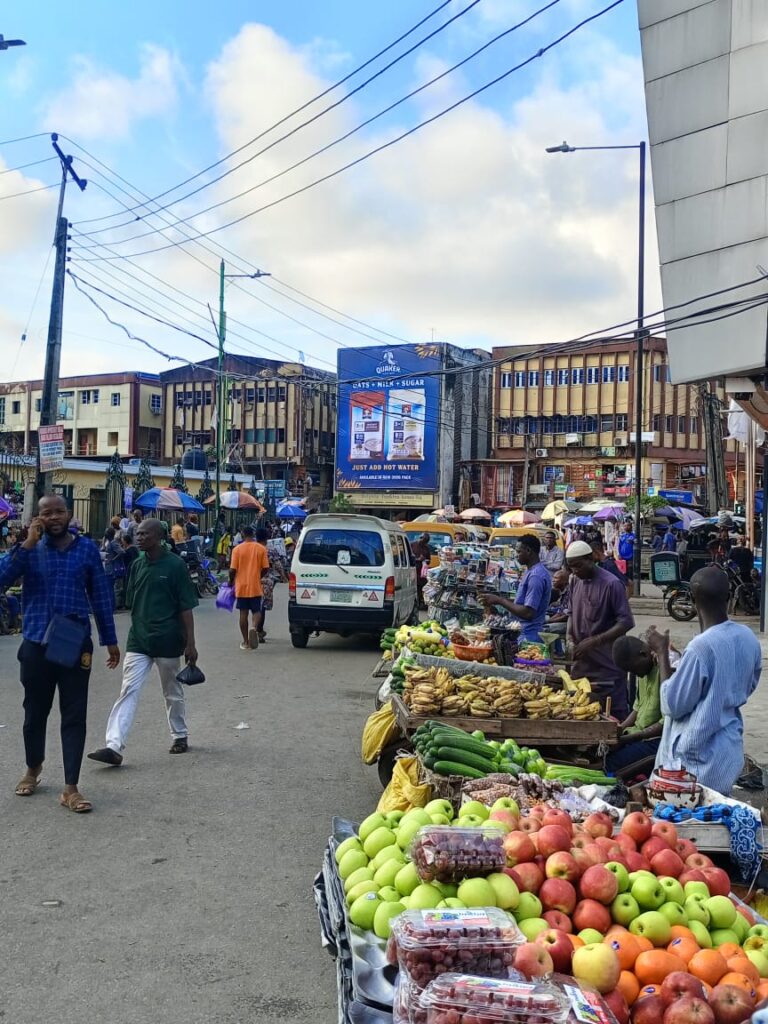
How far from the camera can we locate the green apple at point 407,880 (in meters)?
3.54

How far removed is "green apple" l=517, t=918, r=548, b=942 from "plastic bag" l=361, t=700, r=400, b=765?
3773 millimetres

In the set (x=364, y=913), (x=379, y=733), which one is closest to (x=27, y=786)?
(x=379, y=733)

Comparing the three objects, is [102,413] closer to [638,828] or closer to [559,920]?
[638,828]

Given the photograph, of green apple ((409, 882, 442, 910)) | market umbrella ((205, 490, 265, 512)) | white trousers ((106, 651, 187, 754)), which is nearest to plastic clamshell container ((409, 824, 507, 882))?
green apple ((409, 882, 442, 910))

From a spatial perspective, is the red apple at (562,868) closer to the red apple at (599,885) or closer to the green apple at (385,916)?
the red apple at (599,885)

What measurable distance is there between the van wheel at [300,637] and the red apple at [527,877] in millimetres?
11517

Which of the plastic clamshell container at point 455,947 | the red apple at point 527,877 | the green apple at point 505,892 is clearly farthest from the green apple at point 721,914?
the plastic clamshell container at point 455,947

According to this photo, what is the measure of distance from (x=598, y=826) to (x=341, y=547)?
35.3 feet

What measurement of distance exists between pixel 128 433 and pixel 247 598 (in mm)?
53605

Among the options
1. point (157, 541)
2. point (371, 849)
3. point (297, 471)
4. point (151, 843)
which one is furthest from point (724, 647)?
point (297, 471)

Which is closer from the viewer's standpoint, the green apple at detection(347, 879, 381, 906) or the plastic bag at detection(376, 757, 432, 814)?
the green apple at detection(347, 879, 381, 906)

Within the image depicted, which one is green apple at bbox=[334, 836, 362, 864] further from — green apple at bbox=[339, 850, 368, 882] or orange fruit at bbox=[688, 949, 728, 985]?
orange fruit at bbox=[688, 949, 728, 985]

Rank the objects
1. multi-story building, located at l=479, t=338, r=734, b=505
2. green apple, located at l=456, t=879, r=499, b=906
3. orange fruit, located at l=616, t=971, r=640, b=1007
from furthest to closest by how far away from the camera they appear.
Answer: multi-story building, located at l=479, t=338, r=734, b=505 → green apple, located at l=456, t=879, r=499, b=906 → orange fruit, located at l=616, t=971, r=640, b=1007

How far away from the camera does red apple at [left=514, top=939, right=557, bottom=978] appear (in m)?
2.79
